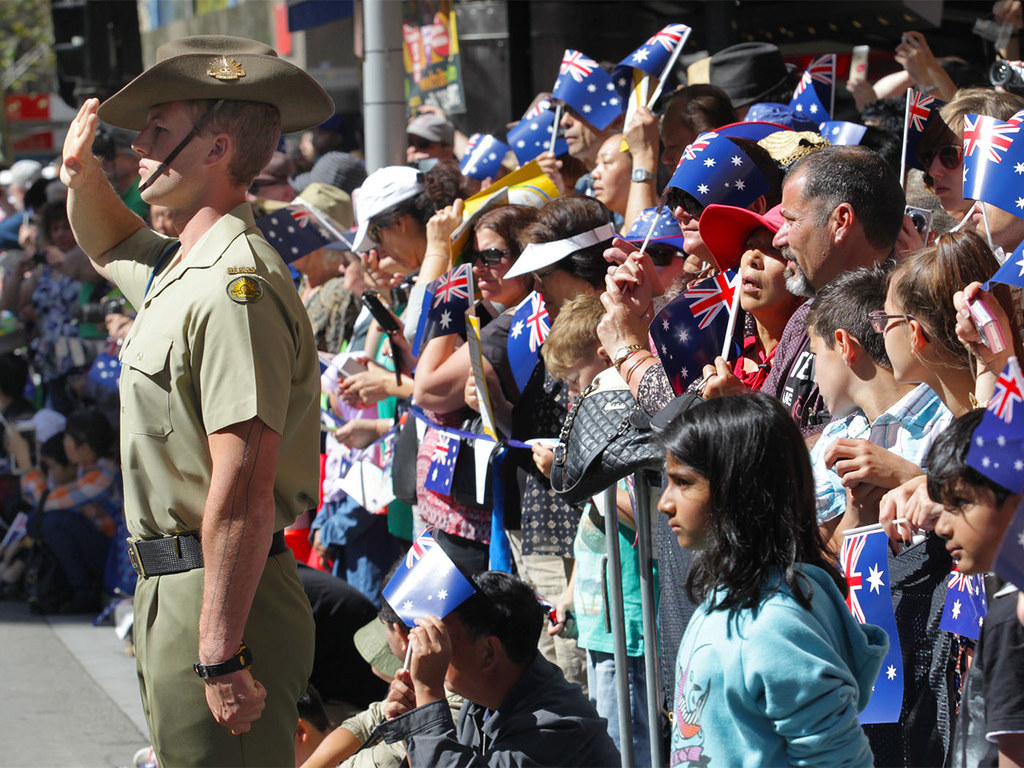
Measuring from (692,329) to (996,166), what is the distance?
86cm

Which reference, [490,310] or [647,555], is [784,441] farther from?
[490,310]

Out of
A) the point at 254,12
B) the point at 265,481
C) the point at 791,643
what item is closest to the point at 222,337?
the point at 265,481

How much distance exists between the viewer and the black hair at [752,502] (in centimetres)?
245

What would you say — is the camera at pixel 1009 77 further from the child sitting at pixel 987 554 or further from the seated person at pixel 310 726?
the seated person at pixel 310 726

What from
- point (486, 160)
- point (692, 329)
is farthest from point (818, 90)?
point (692, 329)

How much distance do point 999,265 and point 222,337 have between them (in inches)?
68.1

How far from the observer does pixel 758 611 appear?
239cm

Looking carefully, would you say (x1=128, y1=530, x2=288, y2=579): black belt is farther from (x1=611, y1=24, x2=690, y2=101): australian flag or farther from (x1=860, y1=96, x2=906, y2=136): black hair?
(x1=860, y1=96, x2=906, y2=136): black hair

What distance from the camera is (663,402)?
3.36 metres

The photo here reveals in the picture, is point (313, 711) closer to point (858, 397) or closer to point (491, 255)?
point (491, 255)

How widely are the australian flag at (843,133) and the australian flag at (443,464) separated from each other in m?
1.77

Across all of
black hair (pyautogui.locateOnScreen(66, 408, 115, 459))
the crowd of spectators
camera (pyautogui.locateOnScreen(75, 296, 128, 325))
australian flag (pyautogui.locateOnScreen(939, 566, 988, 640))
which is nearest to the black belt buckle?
the crowd of spectators

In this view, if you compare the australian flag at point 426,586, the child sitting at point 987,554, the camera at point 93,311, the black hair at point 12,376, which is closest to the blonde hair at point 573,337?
the australian flag at point 426,586

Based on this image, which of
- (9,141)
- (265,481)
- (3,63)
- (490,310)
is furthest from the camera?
(3,63)
